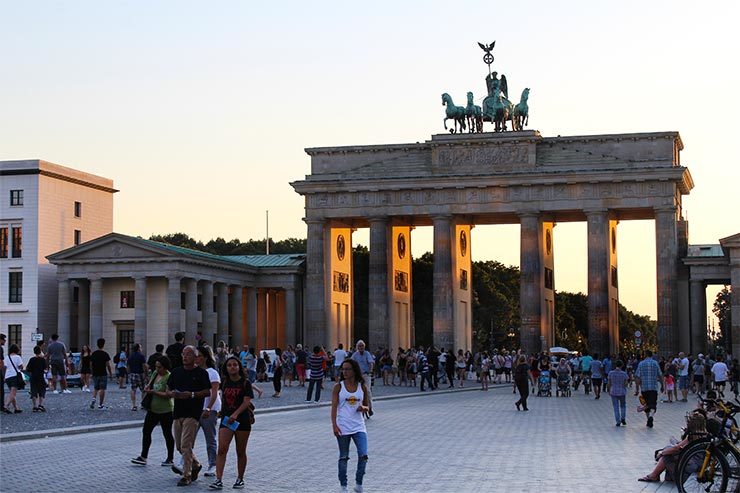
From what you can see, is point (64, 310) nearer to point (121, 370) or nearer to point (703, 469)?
point (121, 370)

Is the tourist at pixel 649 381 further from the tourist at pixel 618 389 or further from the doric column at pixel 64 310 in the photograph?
the doric column at pixel 64 310

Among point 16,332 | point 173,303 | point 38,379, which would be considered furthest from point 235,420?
point 16,332

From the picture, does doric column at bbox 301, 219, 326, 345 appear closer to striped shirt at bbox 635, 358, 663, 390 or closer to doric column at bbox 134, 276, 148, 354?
doric column at bbox 134, 276, 148, 354

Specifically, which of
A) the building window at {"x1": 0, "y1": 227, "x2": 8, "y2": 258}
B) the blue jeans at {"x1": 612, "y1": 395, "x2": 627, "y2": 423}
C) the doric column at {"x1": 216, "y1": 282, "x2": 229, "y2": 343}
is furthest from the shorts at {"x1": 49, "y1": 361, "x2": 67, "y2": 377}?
the building window at {"x1": 0, "y1": 227, "x2": 8, "y2": 258}

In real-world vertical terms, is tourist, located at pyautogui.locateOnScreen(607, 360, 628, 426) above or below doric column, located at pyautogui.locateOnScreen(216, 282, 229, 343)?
below

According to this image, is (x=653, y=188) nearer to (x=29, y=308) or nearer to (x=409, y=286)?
(x=409, y=286)

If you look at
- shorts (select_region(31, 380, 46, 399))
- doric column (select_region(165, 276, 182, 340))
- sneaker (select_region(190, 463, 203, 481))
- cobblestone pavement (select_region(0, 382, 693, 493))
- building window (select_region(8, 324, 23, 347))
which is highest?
doric column (select_region(165, 276, 182, 340))

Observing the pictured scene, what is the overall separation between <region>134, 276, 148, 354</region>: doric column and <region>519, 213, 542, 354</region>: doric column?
25.3 metres

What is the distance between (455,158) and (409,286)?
13.5 metres

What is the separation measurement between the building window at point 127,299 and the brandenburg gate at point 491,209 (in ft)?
40.9

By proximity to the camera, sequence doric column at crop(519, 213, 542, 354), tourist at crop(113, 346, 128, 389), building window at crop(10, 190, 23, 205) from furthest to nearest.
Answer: building window at crop(10, 190, 23, 205)
doric column at crop(519, 213, 542, 354)
tourist at crop(113, 346, 128, 389)

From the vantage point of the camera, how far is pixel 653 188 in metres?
88.1

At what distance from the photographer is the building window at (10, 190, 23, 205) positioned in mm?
95062

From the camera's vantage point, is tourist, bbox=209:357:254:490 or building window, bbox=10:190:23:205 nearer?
tourist, bbox=209:357:254:490
